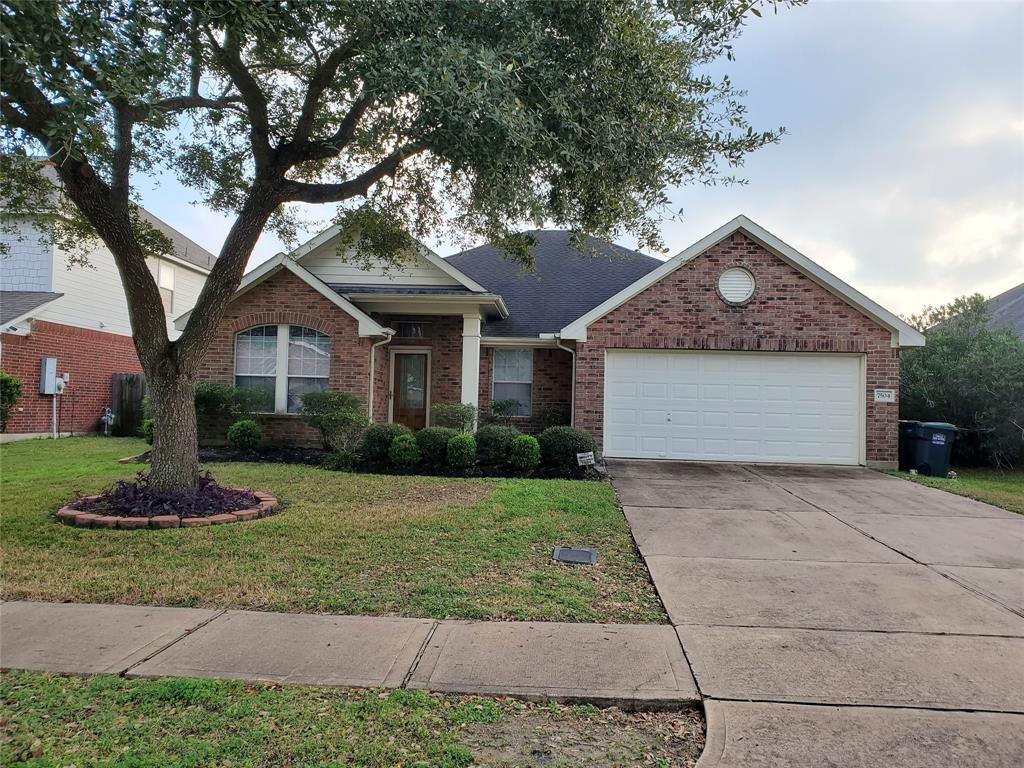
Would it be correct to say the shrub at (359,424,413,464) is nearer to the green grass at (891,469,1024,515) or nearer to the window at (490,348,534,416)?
the window at (490,348,534,416)

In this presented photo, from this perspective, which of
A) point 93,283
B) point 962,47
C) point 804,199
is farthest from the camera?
point 93,283

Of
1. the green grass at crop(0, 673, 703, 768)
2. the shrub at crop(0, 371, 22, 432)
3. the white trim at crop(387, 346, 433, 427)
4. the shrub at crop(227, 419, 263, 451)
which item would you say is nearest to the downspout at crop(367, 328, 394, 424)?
the white trim at crop(387, 346, 433, 427)

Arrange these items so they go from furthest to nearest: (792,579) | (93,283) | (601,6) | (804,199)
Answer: (93,283)
(804,199)
(601,6)
(792,579)

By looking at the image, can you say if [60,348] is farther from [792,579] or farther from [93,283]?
[792,579]

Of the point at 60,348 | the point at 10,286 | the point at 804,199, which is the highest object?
the point at 804,199

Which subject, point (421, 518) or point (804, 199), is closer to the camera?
point (421, 518)

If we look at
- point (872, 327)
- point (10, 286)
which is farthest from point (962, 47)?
point (10, 286)

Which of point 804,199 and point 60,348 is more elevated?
point 804,199

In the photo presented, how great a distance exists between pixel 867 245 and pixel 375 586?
13.7 metres

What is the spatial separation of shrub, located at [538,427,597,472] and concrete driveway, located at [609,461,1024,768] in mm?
2311

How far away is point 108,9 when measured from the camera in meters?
5.17

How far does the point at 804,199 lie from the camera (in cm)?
1216

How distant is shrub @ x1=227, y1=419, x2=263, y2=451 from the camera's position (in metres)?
12.0

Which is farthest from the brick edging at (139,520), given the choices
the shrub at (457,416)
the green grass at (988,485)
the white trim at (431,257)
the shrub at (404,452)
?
the green grass at (988,485)
